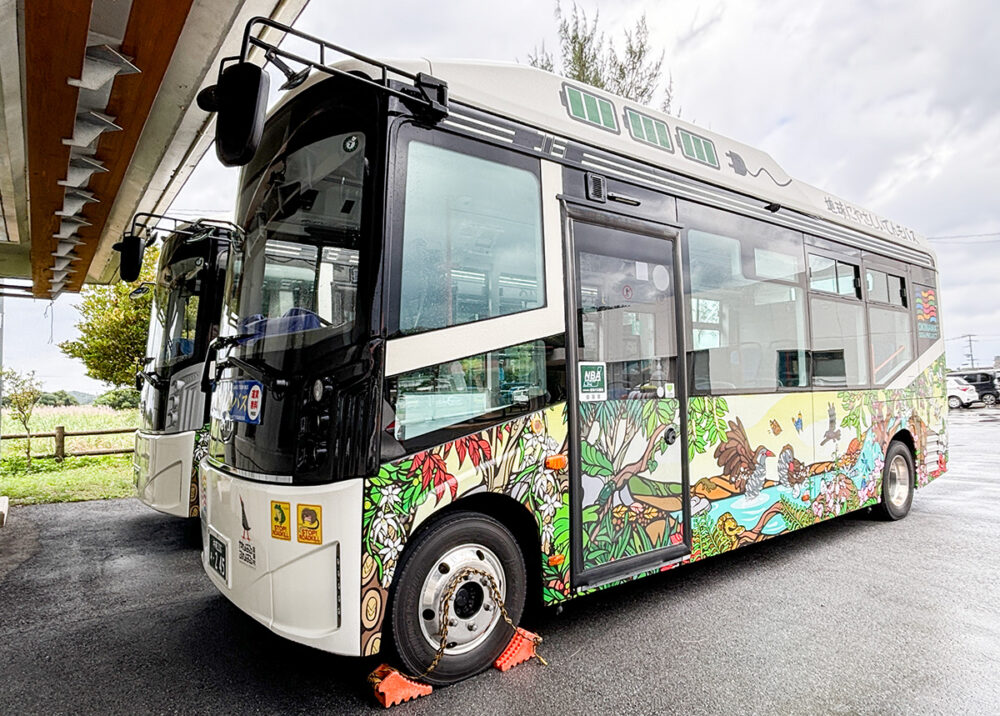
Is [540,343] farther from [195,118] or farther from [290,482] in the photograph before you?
[195,118]

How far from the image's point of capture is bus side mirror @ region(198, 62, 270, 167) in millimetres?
2244

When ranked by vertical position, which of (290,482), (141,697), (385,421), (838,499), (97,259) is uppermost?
A: (97,259)

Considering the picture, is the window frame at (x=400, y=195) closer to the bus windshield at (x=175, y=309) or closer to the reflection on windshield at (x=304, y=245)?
the reflection on windshield at (x=304, y=245)

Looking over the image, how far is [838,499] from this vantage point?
206 inches

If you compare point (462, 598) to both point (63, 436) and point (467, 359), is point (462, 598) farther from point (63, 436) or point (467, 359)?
point (63, 436)

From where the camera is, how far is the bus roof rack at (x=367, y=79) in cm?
234

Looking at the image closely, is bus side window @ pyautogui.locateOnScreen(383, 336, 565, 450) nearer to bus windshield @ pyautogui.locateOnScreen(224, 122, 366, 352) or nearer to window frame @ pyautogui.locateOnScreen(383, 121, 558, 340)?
window frame @ pyautogui.locateOnScreen(383, 121, 558, 340)

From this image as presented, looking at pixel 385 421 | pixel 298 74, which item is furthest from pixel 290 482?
pixel 298 74

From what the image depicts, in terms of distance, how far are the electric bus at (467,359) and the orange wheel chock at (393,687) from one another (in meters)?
0.09

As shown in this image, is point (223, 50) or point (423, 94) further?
point (223, 50)

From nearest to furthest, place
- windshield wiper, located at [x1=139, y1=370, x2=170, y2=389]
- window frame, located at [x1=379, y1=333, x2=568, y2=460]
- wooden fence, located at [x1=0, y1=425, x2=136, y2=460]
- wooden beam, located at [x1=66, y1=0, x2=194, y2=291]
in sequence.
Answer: window frame, located at [x1=379, y1=333, x2=568, y2=460], wooden beam, located at [x1=66, y1=0, x2=194, y2=291], windshield wiper, located at [x1=139, y1=370, x2=170, y2=389], wooden fence, located at [x1=0, y1=425, x2=136, y2=460]

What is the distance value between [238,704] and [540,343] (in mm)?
2140

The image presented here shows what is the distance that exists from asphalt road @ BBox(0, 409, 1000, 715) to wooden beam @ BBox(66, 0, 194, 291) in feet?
11.4

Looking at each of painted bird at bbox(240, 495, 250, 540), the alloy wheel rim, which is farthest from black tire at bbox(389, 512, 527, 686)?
the alloy wheel rim
